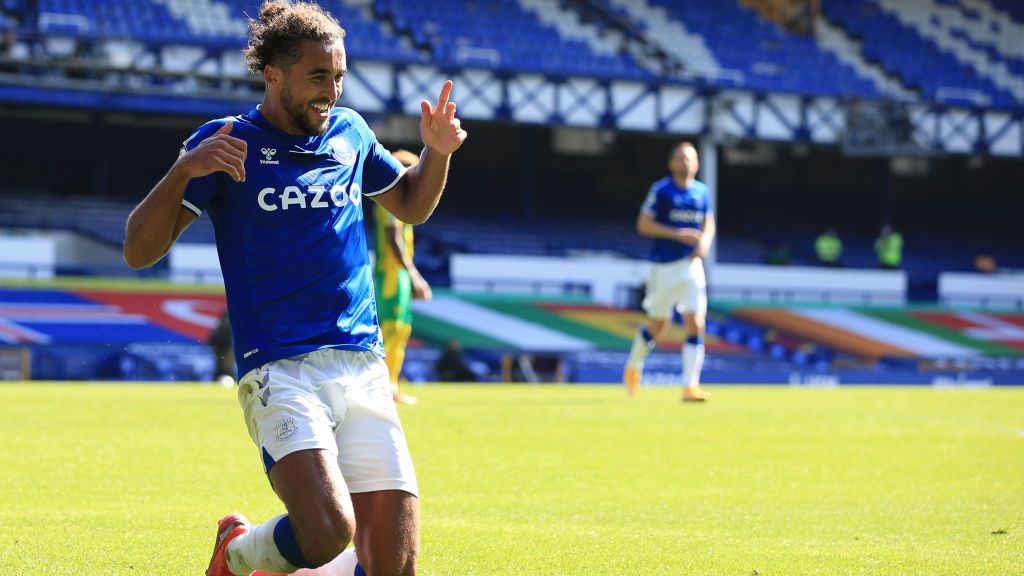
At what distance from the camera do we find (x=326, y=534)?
462 cm

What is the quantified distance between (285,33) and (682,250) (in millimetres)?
11589

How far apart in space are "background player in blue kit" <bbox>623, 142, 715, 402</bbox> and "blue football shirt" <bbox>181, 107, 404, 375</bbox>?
35.7ft

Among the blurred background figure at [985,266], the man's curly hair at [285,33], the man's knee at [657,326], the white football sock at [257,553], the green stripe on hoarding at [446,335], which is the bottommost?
the green stripe on hoarding at [446,335]

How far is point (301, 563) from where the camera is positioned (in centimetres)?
479

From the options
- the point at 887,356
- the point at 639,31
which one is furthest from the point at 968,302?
the point at 639,31

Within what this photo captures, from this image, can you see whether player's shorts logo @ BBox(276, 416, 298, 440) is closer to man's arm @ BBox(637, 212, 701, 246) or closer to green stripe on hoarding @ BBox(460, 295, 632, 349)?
man's arm @ BBox(637, 212, 701, 246)

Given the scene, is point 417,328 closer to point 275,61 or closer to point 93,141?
point 93,141

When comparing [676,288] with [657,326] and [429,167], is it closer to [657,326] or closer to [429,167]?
[657,326]

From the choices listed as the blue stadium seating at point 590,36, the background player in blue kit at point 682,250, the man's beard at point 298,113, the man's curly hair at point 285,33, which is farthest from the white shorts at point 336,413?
the blue stadium seating at point 590,36

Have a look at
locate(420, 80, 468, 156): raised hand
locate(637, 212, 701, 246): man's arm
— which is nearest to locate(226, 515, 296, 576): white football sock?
locate(420, 80, 468, 156): raised hand

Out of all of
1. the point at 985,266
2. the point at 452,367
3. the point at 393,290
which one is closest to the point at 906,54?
the point at 985,266

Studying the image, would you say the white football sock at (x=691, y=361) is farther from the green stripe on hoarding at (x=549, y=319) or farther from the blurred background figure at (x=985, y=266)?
the blurred background figure at (x=985, y=266)

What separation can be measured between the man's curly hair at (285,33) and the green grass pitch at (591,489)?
7.28ft

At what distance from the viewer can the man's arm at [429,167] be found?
529 centimetres
